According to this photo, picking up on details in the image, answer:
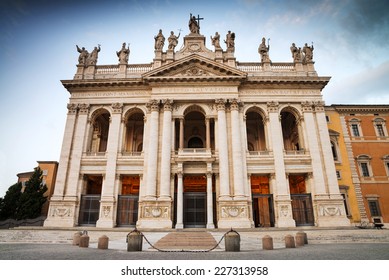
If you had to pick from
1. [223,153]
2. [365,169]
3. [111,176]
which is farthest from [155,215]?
[365,169]

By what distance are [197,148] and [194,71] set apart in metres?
8.01

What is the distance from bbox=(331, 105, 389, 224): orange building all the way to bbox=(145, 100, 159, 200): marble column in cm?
2084

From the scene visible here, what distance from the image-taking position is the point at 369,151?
27.9 meters

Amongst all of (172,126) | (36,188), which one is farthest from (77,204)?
(172,126)

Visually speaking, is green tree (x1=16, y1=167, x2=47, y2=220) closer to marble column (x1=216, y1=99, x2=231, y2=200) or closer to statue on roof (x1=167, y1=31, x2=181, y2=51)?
marble column (x1=216, y1=99, x2=231, y2=200)

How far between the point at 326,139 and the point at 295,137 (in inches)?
163

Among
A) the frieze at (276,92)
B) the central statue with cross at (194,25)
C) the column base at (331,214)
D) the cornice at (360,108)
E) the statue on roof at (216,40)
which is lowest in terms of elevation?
the column base at (331,214)

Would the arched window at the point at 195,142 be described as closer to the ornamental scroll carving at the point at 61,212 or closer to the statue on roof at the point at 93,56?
the ornamental scroll carving at the point at 61,212

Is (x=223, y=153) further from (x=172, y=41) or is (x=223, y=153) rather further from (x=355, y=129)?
(x=355, y=129)

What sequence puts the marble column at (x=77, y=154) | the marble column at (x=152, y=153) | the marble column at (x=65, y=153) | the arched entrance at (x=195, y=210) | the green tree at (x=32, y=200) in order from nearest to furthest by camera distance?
the marble column at (x=152, y=153) < the arched entrance at (x=195, y=210) < the marble column at (x=65, y=153) < the marble column at (x=77, y=154) < the green tree at (x=32, y=200)

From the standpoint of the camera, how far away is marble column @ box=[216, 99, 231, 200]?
873 inches

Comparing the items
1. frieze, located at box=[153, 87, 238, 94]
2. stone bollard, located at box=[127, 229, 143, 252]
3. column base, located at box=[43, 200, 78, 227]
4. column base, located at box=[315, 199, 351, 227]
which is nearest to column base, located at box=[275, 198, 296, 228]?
column base, located at box=[315, 199, 351, 227]

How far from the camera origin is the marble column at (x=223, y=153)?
22.2 metres

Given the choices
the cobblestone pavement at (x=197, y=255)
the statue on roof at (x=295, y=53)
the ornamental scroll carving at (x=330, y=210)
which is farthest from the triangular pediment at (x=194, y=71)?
the cobblestone pavement at (x=197, y=255)
